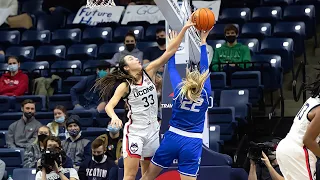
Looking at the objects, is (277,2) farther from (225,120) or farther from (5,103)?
(5,103)

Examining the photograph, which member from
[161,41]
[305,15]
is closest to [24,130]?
[161,41]

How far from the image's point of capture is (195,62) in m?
10.1

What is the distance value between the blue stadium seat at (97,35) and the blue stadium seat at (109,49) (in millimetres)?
618

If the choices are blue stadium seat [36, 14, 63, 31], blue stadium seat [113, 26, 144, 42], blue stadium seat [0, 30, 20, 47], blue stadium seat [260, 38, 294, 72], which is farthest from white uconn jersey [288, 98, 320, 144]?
blue stadium seat [36, 14, 63, 31]

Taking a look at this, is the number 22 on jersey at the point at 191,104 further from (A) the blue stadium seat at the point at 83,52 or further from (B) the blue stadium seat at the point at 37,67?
(A) the blue stadium seat at the point at 83,52

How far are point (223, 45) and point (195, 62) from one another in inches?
155

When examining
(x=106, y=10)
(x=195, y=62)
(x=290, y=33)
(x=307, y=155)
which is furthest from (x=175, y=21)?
(x=106, y=10)

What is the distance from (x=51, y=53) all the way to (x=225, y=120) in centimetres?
487

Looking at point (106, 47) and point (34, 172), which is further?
point (106, 47)

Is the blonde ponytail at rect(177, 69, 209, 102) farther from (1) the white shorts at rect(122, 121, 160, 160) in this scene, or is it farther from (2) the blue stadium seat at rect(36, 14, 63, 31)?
(2) the blue stadium seat at rect(36, 14, 63, 31)

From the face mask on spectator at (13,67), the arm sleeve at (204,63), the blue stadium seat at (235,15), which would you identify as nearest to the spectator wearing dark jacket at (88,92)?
the face mask on spectator at (13,67)

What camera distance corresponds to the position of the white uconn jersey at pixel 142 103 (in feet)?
30.3

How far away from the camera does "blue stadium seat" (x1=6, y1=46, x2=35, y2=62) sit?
636 inches

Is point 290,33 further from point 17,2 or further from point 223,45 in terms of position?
point 17,2
